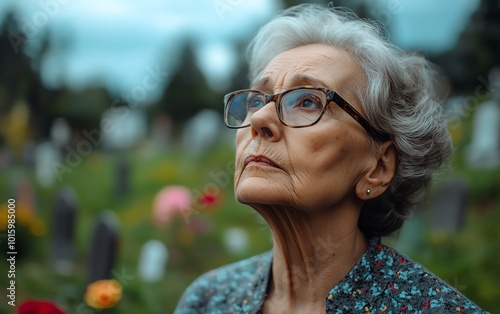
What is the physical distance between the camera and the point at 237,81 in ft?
24.9

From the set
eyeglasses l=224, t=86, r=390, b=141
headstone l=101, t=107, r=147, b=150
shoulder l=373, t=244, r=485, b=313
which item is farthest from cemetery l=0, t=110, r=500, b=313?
eyeglasses l=224, t=86, r=390, b=141

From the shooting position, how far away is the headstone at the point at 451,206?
201 inches

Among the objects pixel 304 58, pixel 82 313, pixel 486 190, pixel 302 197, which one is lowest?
pixel 486 190

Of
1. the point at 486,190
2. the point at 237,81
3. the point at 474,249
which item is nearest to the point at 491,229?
the point at 474,249

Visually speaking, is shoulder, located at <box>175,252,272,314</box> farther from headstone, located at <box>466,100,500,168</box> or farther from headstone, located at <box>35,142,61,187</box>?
headstone, located at <box>35,142,61,187</box>

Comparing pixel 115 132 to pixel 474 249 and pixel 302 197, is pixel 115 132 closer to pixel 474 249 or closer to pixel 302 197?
pixel 474 249

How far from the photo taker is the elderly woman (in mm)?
1991

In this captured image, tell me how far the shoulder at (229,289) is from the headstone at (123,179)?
16.7 ft

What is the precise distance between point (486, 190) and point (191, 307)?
3.94m

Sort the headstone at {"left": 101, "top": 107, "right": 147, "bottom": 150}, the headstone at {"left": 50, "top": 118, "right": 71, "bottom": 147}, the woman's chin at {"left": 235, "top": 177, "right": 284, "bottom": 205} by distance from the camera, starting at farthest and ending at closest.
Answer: the headstone at {"left": 50, "top": 118, "right": 71, "bottom": 147}, the headstone at {"left": 101, "top": 107, "right": 147, "bottom": 150}, the woman's chin at {"left": 235, "top": 177, "right": 284, "bottom": 205}

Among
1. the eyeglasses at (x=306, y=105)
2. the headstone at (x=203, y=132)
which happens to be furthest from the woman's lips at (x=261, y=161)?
the headstone at (x=203, y=132)

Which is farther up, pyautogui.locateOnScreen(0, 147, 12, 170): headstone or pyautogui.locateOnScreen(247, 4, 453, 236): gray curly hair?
pyautogui.locateOnScreen(247, 4, 453, 236): gray curly hair

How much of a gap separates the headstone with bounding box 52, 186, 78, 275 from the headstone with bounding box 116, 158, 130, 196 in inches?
60.3

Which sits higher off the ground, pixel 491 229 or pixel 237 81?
pixel 237 81
